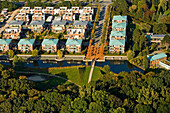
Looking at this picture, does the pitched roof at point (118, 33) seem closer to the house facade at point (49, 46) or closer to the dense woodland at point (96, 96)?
the house facade at point (49, 46)

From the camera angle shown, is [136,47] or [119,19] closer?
[136,47]

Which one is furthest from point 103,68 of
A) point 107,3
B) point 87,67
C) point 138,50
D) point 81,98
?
point 107,3

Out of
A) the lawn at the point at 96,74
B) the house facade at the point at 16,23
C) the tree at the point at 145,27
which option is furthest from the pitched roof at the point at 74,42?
the tree at the point at 145,27

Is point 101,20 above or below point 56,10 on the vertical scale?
below

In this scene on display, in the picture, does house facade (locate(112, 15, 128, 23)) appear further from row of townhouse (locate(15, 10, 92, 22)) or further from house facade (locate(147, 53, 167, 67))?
house facade (locate(147, 53, 167, 67))

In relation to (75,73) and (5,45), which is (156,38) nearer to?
(75,73)

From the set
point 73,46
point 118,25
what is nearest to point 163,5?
point 118,25

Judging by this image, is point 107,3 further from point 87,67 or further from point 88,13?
point 87,67
